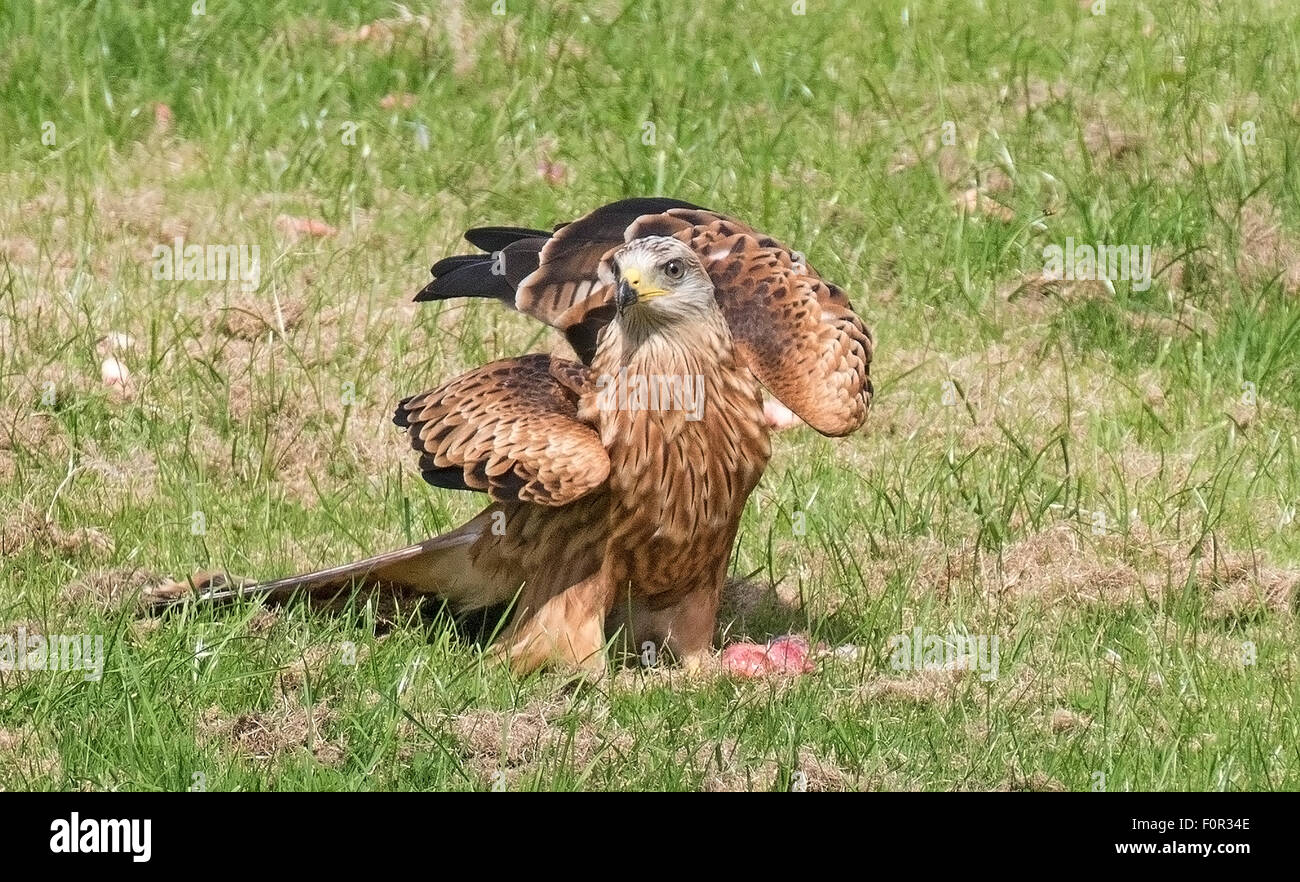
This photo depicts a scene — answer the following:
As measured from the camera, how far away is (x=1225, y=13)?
10.9 m

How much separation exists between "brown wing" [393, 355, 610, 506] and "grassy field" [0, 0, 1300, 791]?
1.69 feet

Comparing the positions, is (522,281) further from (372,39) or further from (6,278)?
(372,39)

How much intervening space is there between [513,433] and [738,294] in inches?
31.0

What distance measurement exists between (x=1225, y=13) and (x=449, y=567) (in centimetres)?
638

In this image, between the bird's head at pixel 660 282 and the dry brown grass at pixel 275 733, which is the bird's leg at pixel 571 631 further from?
the bird's head at pixel 660 282
